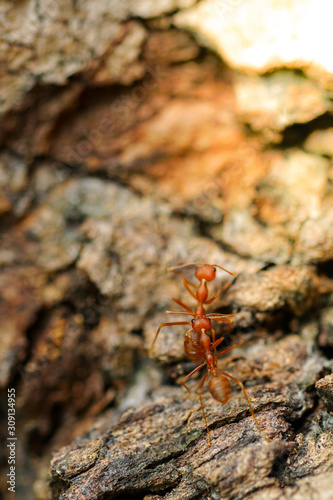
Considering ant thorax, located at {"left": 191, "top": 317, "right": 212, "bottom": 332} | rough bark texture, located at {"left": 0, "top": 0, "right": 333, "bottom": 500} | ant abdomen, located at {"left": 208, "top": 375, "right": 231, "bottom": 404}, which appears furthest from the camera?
ant thorax, located at {"left": 191, "top": 317, "right": 212, "bottom": 332}

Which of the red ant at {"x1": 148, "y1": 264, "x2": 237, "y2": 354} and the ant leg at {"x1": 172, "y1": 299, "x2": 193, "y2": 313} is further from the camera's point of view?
the ant leg at {"x1": 172, "y1": 299, "x2": 193, "y2": 313}

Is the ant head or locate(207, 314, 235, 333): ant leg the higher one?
the ant head

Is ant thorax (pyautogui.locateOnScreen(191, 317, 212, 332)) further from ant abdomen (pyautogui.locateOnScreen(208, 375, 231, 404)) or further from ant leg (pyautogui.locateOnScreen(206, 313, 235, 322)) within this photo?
ant abdomen (pyautogui.locateOnScreen(208, 375, 231, 404))

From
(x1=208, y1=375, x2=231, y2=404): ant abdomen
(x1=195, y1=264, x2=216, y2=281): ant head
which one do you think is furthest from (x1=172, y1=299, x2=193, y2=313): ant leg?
(x1=208, y1=375, x2=231, y2=404): ant abdomen

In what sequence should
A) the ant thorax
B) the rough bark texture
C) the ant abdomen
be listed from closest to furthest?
the ant abdomen < the rough bark texture < the ant thorax

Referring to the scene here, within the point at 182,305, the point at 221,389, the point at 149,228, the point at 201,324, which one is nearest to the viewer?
the point at 221,389

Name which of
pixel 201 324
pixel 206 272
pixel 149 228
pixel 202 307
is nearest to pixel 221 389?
pixel 201 324

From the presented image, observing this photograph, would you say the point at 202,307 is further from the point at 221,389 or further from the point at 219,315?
the point at 221,389
